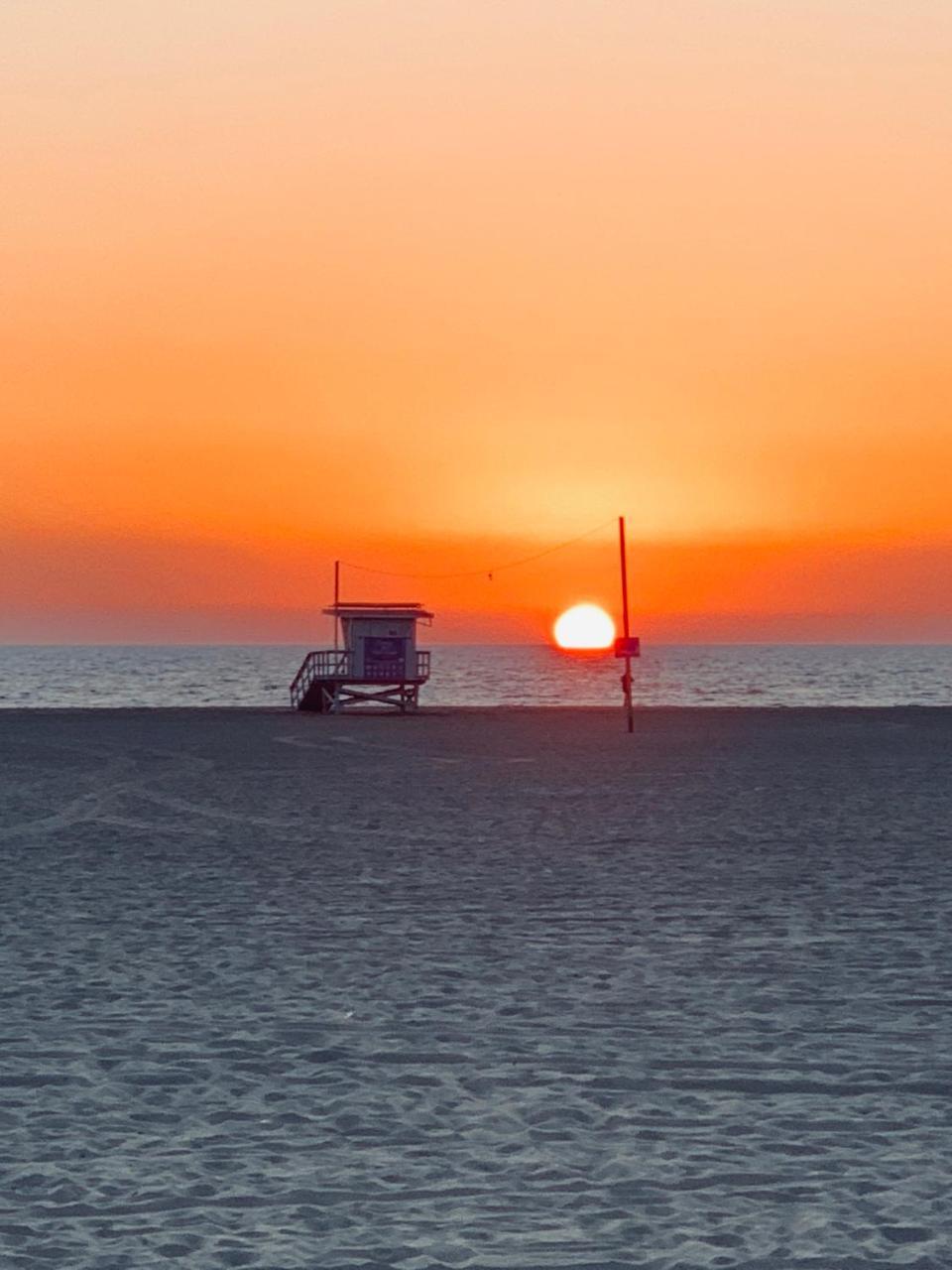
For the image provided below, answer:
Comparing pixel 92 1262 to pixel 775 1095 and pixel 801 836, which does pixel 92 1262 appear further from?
pixel 801 836

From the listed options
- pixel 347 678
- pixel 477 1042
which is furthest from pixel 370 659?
pixel 477 1042

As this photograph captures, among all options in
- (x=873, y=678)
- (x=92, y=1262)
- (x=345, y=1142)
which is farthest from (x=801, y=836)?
(x=873, y=678)

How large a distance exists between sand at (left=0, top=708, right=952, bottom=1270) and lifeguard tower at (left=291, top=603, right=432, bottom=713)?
137 ft

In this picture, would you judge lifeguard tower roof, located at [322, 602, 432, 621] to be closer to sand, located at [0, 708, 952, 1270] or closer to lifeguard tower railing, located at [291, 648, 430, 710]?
lifeguard tower railing, located at [291, 648, 430, 710]

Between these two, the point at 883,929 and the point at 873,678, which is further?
the point at 873,678

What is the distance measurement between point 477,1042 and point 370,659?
54871 millimetres

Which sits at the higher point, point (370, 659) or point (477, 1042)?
point (370, 659)

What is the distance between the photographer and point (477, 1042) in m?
8.74

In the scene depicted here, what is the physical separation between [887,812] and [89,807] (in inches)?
409

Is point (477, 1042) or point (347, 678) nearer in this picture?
point (477, 1042)

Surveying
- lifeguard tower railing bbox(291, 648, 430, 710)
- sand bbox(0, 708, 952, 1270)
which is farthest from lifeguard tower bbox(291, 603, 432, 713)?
sand bbox(0, 708, 952, 1270)

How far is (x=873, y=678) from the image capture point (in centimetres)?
13425

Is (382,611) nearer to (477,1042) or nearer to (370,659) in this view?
(370,659)

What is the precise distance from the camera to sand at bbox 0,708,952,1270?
5.87 m
